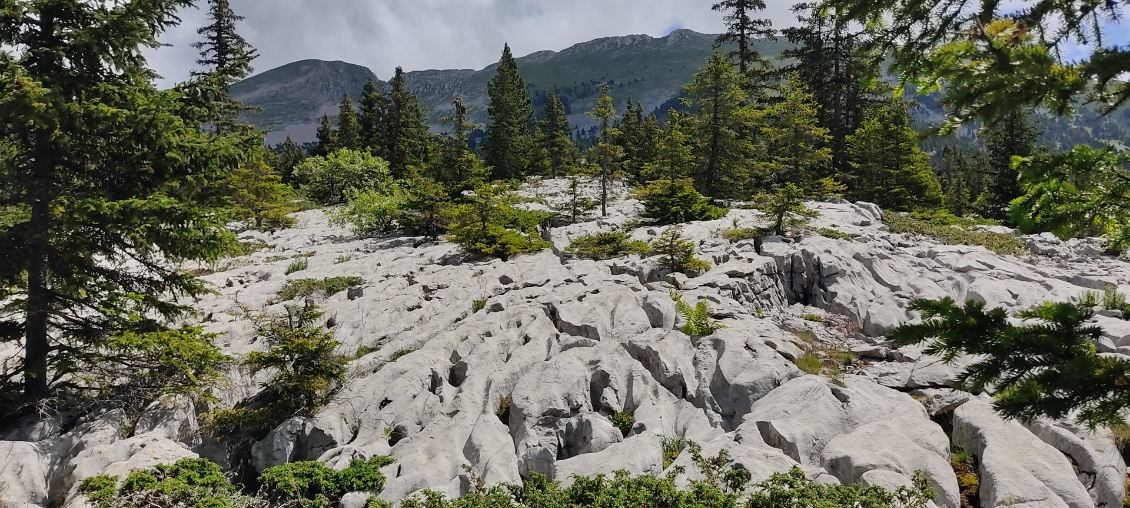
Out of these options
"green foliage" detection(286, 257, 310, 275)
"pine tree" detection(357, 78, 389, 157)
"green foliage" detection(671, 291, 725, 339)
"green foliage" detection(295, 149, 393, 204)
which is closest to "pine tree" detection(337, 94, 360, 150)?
"pine tree" detection(357, 78, 389, 157)

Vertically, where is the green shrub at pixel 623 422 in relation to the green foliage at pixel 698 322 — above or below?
below

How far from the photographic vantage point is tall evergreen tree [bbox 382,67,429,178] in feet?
164

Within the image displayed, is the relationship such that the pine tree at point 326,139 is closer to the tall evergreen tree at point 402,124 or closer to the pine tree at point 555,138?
the tall evergreen tree at point 402,124

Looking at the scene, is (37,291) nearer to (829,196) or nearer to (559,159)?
(829,196)

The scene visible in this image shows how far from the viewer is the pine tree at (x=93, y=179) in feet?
29.7

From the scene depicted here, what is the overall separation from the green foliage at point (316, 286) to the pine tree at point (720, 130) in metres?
22.7

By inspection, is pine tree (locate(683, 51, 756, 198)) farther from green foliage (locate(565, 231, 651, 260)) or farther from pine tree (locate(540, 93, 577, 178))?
pine tree (locate(540, 93, 577, 178))

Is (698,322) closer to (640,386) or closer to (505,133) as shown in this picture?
(640,386)

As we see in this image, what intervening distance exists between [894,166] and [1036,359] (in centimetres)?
3358

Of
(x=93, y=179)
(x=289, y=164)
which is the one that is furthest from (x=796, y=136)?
(x=289, y=164)

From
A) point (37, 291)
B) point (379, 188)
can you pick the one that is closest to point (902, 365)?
point (37, 291)

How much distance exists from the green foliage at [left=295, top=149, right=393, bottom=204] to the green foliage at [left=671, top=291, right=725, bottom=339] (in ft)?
89.3

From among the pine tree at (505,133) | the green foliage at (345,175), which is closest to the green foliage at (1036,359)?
the green foliage at (345,175)

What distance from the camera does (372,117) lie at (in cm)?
5581
